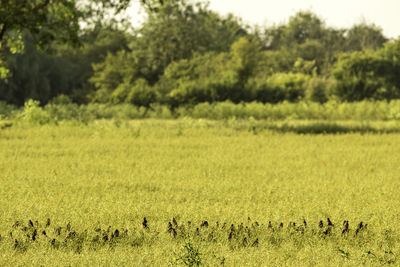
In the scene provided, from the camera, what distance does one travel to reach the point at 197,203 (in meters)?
7.96

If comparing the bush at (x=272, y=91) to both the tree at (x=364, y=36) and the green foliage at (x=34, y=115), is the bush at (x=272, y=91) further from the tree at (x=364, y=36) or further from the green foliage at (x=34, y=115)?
the tree at (x=364, y=36)

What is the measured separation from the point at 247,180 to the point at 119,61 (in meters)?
25.1

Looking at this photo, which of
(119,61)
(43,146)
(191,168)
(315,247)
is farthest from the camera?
(119,61)

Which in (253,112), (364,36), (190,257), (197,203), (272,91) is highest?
(364,36)

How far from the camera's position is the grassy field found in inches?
214

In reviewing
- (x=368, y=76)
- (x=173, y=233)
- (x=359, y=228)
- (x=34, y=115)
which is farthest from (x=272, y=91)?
(x=173, y=233)

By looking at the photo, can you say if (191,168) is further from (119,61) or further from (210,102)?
(119,61)

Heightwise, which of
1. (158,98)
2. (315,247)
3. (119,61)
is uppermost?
(119,61)

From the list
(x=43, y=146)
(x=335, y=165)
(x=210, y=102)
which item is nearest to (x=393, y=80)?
(x=210, y=102)

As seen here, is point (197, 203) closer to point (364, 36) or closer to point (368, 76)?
point (368, 76)

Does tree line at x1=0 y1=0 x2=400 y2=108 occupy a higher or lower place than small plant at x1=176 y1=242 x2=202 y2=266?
higher

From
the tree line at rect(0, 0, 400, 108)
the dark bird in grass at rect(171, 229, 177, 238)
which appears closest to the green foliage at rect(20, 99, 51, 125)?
the tree line at rect(0, 0, 400, 108)

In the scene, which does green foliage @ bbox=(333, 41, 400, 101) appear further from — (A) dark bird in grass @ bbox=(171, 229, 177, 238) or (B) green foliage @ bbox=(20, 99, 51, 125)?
(A) dark bird in grass @ bbox=(171, 229, 177, 238)

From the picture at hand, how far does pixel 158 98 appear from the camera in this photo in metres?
29.5
